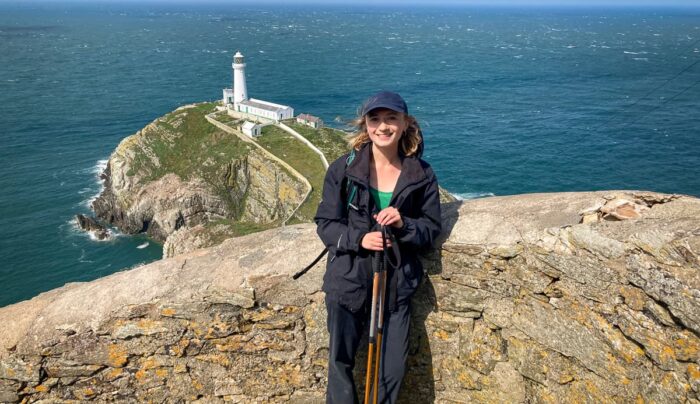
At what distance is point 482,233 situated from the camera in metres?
5.79

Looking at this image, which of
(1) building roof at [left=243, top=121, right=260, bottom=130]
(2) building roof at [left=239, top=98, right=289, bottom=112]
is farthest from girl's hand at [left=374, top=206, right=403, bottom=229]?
(2) building roof at [left=239, top=98, right=289, bottom=112]

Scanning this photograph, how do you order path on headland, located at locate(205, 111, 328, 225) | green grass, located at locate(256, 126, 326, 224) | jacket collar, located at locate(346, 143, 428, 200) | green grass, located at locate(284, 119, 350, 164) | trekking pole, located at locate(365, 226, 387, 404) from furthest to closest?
green grass, located at locate(284, 119, 350, 164)
path on headland, located at locate(205, 111, 328, 225)
green grass, located at locate(256, 126, 326, 224)
jacket collar, located at locate(346, 143, 428, 200)
trekking pole, located at locate(365, 226, 387, 404)

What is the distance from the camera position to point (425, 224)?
5.25 m

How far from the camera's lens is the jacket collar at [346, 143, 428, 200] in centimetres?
522

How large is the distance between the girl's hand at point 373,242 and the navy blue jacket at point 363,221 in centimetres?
11

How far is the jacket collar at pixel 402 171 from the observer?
17.1 ft

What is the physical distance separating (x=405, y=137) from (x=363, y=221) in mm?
1066

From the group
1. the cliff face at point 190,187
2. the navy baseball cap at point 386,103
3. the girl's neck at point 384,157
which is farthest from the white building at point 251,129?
the navy baseball cap at point 386,103

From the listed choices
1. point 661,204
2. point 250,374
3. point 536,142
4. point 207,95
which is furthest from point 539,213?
point 207,95

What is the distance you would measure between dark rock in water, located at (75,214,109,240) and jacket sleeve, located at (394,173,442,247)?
58600 mm

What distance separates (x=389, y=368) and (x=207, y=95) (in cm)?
10958

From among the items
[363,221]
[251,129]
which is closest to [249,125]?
[251,129]

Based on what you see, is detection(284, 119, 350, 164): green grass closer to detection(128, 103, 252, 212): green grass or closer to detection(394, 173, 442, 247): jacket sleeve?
detection(128, 103, 252, 212): green grass

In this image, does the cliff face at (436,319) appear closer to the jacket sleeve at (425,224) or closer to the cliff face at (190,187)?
the jacket sleeve at (425,224)
